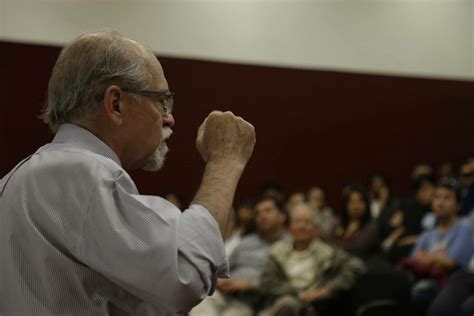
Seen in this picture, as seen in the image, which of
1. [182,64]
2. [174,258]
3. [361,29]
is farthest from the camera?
[361,29]

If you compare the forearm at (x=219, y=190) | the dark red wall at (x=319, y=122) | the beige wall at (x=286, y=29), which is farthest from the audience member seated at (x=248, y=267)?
the forearm at (x=219, y=190)

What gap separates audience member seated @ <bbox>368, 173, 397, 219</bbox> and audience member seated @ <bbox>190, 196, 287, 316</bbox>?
1.48 m

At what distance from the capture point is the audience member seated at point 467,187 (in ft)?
19.6

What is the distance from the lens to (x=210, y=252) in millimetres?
1215

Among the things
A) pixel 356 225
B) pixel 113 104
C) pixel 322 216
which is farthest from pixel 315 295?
pixel 113 104

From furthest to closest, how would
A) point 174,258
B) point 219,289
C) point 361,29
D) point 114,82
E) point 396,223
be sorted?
point 361,29, point 396,223, point 219,289, point 114,82, point 174,258

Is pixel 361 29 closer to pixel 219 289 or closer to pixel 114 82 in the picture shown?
pixel 219 289

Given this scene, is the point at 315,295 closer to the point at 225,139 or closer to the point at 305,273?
the point at 305,273

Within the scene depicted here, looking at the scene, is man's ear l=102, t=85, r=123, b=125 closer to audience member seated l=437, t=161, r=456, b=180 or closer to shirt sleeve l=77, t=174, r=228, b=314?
shirt sleeve l=77, t=174, r=228, b=314

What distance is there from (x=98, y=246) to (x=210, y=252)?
0.17 meters

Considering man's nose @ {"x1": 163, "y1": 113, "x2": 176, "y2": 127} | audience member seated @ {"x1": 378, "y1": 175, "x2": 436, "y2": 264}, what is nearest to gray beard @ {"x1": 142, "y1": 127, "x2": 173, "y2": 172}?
man's nose @ {"x1": 163, "y1": 113, "x2": 176, "y2": 127}

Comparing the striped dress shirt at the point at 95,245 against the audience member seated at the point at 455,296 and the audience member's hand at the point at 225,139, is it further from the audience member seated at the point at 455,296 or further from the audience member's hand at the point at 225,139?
the audience member seated at the point at 455,296

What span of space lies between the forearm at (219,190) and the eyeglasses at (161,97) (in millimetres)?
142

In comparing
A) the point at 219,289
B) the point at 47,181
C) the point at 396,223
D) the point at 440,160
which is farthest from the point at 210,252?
the point at 440,160
